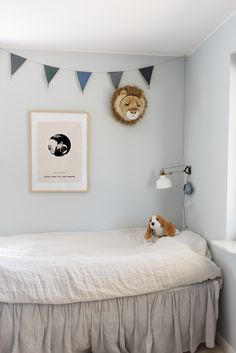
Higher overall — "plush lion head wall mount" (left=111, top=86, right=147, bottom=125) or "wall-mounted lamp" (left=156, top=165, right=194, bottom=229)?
"plush lion head wall mount" (left=111, top=86, right=147, bottom=125)

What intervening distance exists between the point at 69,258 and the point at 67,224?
2.93 feet

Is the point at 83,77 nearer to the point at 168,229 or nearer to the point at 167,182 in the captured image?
the point at 167,182

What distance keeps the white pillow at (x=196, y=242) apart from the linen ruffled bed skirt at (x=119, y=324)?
0.24 metres

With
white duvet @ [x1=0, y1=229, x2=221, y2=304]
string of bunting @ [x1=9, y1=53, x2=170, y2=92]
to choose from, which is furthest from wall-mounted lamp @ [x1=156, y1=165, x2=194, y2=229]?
string of bunting @ [x1=9, y1=53, x2=170, y2=92]

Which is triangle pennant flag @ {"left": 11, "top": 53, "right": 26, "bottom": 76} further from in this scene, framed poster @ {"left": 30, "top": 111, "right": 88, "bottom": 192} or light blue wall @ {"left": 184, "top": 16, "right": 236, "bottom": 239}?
light blue wall @ {"left": 184, "top": 16, "right": 236, "bottom": 239}

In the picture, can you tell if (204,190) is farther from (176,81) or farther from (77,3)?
(77,3)

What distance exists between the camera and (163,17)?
2.26 m

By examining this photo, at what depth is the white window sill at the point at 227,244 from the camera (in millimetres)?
2131

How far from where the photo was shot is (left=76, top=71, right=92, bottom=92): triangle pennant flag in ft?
9.67

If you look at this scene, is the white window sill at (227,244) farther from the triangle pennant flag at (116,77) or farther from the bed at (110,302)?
the triangle pennant flag at (116,77)

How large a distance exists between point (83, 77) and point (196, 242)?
169cm

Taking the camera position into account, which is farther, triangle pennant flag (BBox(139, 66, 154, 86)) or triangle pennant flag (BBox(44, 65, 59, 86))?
triangle pennant flag (BBox(139, 66, 154, 86))

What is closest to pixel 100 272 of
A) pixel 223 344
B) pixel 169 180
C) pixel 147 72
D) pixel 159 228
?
pixel 159 228

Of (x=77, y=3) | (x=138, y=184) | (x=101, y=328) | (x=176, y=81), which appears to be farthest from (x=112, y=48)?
(x=101, y=328)
